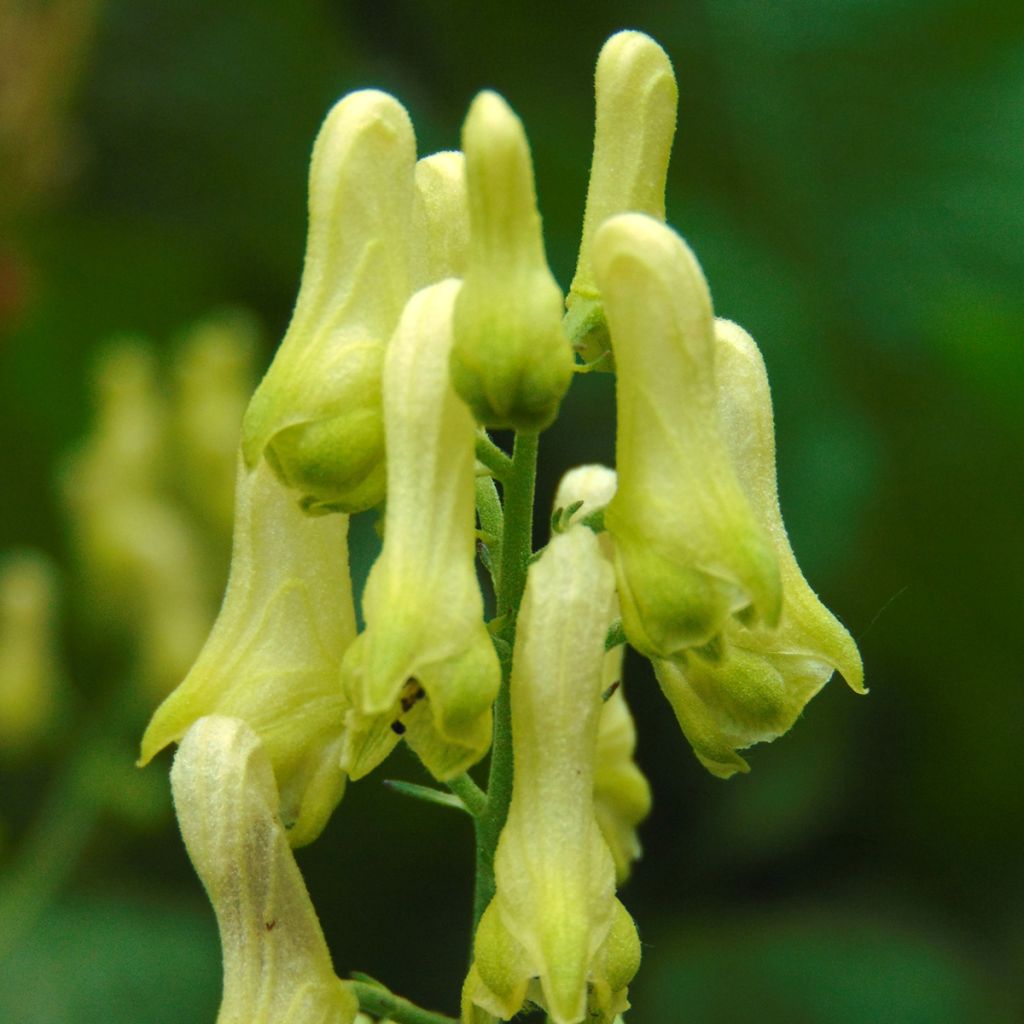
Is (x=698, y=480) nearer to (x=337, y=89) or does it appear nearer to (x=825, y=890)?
(x=825, y=890)

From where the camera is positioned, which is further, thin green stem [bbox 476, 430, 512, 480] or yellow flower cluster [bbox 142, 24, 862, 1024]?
thin green stem [bbox 476, 430, 512, 480]

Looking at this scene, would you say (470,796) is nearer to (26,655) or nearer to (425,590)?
(425,590)

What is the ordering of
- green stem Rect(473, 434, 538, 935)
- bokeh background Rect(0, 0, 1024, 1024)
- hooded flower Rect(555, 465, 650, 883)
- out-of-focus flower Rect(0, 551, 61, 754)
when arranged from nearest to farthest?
green stem Rect(473, 434, 538, 935) < hooded flower Rect(555, 465, 650, 883) < bokeh background Rect(0, 0, 1024, 1024) < out-of-focus flower Rect(0, 551, 61, 754)

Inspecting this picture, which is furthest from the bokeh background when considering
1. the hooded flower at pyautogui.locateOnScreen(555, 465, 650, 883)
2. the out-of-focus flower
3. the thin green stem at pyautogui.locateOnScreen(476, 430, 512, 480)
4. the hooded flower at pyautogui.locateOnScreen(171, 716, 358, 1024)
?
the hooded flower at pyautogui.locateOnScreen(171, 716, 358, 1024)

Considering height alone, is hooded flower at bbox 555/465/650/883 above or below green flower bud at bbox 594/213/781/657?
below

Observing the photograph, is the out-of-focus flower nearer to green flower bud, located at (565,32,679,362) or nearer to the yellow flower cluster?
the yellow flower cluster

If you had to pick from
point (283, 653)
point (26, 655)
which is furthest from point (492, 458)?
point (26, 655)
